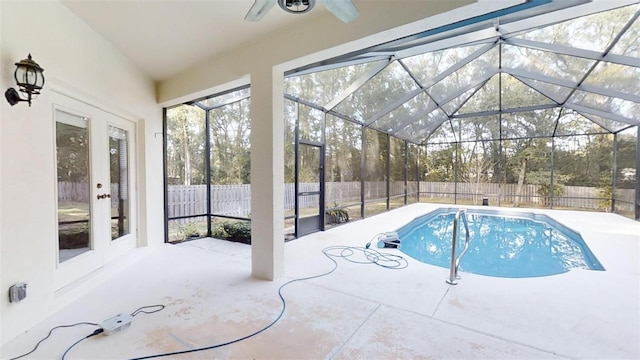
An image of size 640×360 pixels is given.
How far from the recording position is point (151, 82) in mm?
4461

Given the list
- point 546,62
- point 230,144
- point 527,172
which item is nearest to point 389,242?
point 230,144

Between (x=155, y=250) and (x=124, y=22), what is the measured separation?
323 centimetres

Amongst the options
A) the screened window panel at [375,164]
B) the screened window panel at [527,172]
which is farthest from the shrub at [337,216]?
the screened window panel at [527,172]

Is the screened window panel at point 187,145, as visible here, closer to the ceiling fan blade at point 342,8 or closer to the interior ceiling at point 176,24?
the interior ceiling at point 176,24

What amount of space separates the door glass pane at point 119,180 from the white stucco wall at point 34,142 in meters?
0.76

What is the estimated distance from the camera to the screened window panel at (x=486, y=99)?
25.9 feet

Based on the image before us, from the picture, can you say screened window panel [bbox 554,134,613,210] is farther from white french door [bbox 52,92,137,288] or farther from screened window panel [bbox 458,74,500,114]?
white french door [bbox 52,92,137,288]

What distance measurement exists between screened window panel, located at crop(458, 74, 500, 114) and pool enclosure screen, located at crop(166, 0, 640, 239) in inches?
2.2

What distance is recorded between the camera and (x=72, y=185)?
3002mm

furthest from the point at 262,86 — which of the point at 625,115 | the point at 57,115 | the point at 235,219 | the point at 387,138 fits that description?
the point at 625,115

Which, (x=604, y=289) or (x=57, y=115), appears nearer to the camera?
(x=57, y=115)

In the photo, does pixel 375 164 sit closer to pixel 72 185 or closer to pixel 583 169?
pixel 72 185

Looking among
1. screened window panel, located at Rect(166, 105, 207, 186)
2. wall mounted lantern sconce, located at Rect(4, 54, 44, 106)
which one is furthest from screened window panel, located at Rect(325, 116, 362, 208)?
wall mounted lantern sconce, located at Rect(4, 54, 44, 106)

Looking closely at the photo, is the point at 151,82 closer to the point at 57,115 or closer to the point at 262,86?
the point at 57,115
